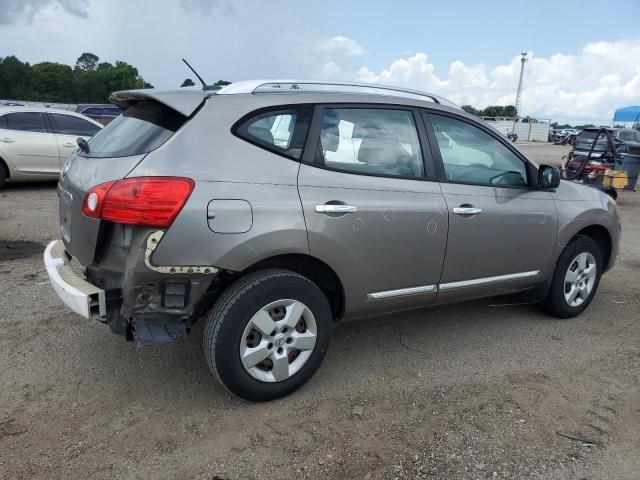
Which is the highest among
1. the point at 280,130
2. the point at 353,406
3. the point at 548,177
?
the point at 280,130

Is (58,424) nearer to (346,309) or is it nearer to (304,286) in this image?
(304,286)

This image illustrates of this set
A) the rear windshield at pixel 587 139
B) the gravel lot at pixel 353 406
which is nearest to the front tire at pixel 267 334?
the gravel lot at pixel 353 406

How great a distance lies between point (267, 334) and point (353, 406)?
0.68 metres

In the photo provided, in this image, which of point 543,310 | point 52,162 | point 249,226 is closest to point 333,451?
point 249,226

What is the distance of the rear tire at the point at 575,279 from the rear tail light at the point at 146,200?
125 inches

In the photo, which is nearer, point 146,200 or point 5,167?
point 146,200

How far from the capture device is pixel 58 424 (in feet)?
9.43

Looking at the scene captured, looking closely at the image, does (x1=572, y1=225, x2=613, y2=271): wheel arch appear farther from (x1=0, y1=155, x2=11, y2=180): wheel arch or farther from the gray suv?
(x1=0, y1=155, x2=11, y2=180): wheel arch

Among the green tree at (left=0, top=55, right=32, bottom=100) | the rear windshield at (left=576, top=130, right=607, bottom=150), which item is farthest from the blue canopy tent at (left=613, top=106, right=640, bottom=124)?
the green tree at (left=0, top=55, right=32, bottom=100)

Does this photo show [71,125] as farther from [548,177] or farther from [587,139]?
[587,139]

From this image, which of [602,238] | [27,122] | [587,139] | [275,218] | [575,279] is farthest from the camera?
[587,139]

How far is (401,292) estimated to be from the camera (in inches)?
Answer: 140

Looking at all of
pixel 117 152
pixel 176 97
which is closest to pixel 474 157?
pixel 176 97

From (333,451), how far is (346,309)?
2.99 ft
